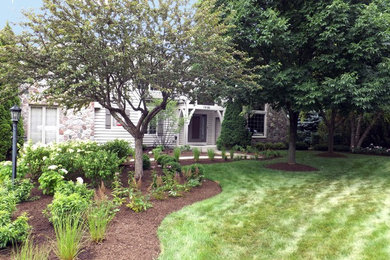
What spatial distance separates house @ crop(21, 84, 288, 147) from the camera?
11625mm

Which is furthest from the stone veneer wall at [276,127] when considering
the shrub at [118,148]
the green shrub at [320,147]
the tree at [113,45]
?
the tree at [113,45]

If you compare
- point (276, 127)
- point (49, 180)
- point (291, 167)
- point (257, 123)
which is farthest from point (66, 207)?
point (276, 127)

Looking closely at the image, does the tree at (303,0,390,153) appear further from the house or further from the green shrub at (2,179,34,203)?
the green shrub at (2,179,34,203)

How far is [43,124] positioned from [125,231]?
9.92 m

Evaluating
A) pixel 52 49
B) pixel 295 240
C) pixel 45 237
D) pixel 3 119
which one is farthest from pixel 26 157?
pixel 295 240

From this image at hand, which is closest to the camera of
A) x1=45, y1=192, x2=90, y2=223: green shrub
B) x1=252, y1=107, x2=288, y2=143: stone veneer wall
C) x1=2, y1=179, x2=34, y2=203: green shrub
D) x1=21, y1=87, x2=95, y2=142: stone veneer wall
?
x1=45, y1=192, x2=90, y2=223: green shrub

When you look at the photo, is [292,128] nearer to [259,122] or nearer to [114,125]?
[259,122]

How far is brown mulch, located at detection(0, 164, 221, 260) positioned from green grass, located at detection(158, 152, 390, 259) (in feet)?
0.60

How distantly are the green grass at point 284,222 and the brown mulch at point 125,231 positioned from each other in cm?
18

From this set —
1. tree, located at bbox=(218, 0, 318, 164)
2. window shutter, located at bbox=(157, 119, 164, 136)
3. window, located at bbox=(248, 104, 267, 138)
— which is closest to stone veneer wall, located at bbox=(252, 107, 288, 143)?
window, located at bbox=(248, 104, 267, 138)

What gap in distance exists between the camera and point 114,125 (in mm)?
13484

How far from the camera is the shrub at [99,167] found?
554 cm

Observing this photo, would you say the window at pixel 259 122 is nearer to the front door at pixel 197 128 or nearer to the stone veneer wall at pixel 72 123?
the front door at pixel 197 128

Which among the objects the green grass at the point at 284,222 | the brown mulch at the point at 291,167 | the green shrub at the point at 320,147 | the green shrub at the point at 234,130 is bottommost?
the green grass at the point at 284,222
